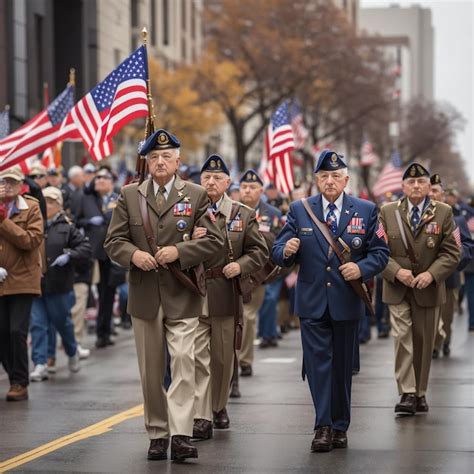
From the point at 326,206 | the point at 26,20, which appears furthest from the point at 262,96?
the point at 326,206

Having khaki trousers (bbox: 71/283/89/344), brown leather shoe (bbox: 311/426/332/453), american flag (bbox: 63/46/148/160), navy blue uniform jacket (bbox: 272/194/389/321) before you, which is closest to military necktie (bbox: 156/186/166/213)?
Result: navy blue uniform jacket (bbox: 272/194/389/321)

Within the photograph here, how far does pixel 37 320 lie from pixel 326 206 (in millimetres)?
5418

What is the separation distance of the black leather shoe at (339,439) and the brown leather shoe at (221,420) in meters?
1.21

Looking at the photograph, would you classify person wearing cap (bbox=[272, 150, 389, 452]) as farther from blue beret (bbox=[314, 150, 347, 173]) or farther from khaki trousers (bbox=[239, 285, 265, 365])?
khaki trousers (bbox=[239, 285, 265, 365])

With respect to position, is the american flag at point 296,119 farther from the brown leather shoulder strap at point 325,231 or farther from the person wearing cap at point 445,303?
the brown leather shoulder strap at point 325,231

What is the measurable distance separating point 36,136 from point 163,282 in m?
6.25

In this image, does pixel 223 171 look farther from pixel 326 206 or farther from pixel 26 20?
pixel 26 20

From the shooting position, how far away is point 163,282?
945cm

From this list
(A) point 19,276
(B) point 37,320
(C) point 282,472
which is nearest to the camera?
(C) point 282,472

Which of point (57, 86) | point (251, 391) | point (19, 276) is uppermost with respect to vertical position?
point (57, 86)

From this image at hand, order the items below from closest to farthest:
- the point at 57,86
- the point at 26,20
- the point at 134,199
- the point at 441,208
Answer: the point at 134,199 < the point at 441,208 < the point at 26,20 < the point at 57,86

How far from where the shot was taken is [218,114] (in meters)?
52.7

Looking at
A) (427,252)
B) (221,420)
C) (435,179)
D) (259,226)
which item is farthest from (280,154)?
(221,420)

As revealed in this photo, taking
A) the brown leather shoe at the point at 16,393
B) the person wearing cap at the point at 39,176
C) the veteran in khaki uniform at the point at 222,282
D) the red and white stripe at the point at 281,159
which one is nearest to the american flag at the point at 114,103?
the veteran in khaki uniform at the point at 222,282
